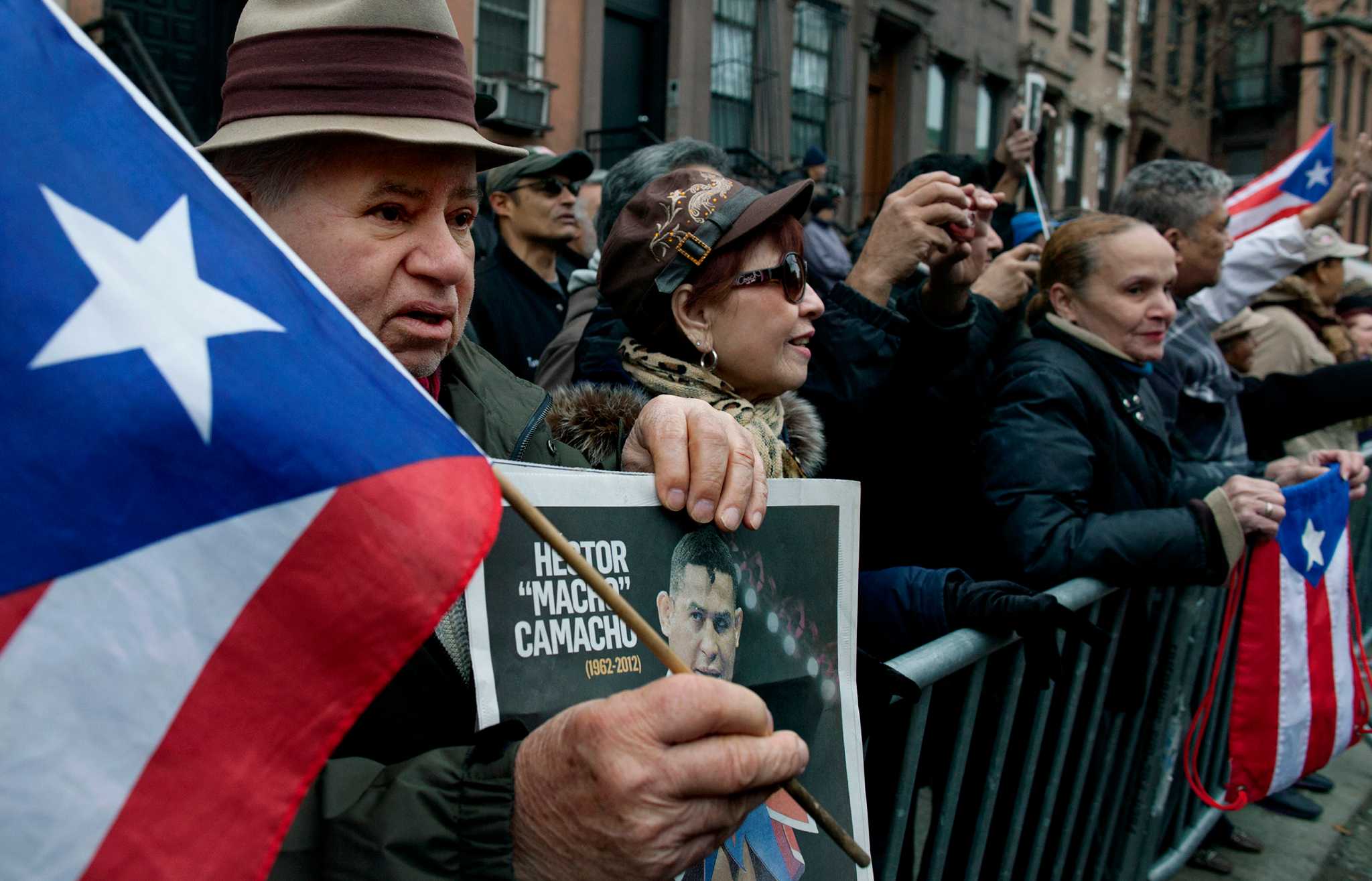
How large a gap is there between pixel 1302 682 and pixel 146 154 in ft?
11.0

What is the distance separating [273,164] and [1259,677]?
2998mm

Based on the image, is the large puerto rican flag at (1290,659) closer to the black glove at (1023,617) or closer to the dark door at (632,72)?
the black glove at (1023,617)

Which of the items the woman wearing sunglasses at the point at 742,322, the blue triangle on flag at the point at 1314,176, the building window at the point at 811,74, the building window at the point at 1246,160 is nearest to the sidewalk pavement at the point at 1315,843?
the woman wearing sunglasses at the point at 742,322

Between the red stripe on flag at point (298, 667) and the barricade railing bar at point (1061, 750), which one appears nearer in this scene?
the red stripe on flag at point (298, 667)

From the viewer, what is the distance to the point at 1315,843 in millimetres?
4262

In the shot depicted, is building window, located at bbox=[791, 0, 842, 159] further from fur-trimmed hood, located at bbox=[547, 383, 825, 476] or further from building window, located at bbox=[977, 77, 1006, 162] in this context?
fur-trimmed hood, located at bbox=[547, 383, 825, 476]

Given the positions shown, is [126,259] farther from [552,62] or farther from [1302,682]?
[552,62]

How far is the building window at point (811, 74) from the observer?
17.1 m

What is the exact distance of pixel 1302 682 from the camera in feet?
11.1

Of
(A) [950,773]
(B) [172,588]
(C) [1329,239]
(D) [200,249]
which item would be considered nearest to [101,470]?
(B) [172,588]

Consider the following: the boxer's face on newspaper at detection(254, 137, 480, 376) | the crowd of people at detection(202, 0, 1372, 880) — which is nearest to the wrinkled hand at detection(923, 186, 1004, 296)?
the crowd of people at detection(202, 0, 1372, 880)

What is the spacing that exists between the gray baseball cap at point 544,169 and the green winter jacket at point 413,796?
4.23 m

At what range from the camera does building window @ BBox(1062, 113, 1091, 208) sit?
84.0 feet

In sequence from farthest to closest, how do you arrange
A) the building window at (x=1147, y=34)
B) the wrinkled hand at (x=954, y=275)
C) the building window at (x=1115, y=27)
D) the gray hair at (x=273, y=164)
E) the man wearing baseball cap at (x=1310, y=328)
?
1. the building window at (x=1147, y=34)
2. the building window at (x=1115, y=27)
3. the man wearing baseball cap at (x=1310, y=328)
4. the wrinkled hand at (x=954, y=275)
5. the gray hair at (x=273, y=164)
